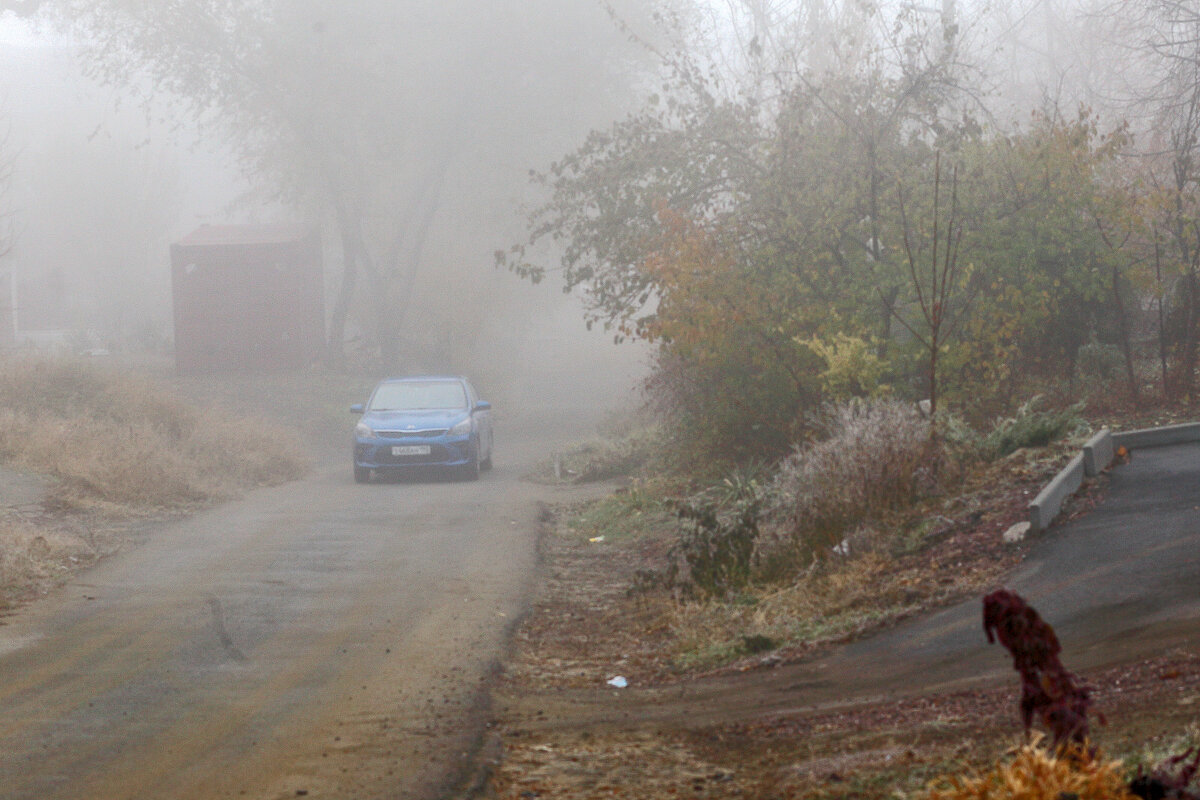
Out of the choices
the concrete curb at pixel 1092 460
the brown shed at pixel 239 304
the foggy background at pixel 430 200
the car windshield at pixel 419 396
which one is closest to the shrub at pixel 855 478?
the concrete curb at pixel 1092 460

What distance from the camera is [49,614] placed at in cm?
945

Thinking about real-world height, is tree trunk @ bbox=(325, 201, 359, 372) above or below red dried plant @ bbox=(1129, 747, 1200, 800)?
above

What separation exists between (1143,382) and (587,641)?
32.8ft

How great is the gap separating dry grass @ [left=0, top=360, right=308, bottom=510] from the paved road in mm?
10402

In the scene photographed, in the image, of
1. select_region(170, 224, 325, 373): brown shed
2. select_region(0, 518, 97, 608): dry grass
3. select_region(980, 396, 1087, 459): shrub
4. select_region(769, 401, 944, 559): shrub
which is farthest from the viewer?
select_region(170, 224, 325, 373): brown shed

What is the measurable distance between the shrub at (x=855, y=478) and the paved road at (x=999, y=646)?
178cm

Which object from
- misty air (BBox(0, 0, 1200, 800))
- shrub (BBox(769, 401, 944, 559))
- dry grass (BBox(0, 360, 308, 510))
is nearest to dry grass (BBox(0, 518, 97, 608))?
misty air (BBox(0, 0, 1200, 800))

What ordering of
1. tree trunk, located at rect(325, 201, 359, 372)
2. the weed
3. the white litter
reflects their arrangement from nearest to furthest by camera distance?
the white litter → the weed → tree trunk, located at rect(325, 201, 359, 372)

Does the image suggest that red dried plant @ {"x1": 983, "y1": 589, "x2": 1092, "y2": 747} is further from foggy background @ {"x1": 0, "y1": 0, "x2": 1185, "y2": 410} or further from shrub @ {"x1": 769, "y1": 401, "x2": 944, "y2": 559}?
foggy background @ {"x1": 0, "y1": 0, "x2": 1185, "y2": 410}

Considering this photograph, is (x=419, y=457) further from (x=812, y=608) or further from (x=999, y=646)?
(x=999, y=646)

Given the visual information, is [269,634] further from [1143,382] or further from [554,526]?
[1143,382]

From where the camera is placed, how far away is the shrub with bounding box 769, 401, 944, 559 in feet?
33.1

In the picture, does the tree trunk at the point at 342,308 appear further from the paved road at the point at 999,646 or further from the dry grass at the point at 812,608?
the paved road at the point at 999,646

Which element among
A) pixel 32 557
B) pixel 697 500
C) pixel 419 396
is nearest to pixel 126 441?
pixel 419 396
